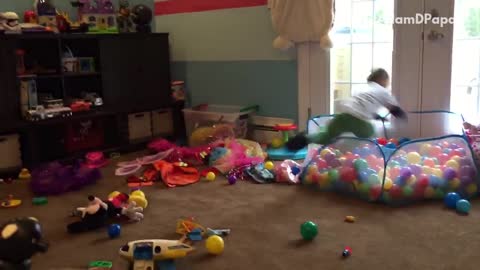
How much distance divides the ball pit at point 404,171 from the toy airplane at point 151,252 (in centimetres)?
107

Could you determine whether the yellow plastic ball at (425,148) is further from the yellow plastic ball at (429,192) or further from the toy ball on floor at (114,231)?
the toy ball on floor at (114,231)

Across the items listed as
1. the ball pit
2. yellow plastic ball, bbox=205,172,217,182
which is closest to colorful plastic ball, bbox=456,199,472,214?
the ball pit

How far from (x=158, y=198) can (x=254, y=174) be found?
0.59 m

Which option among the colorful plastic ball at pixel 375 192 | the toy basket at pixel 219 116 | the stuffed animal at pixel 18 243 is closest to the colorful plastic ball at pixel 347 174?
the colorful plastic ball at pixel 375 192

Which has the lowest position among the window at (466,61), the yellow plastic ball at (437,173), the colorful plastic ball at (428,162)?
the yellow plastic ball at (437,173)

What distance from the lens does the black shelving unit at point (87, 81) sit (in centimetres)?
311

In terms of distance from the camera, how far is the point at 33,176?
9.09ft

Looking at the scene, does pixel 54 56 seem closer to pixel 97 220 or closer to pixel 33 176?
pixel 33 176

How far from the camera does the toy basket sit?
368 centimetres

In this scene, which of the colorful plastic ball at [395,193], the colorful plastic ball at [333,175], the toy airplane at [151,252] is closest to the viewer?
the toy airplane at [151,252]

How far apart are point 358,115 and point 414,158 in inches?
16.0

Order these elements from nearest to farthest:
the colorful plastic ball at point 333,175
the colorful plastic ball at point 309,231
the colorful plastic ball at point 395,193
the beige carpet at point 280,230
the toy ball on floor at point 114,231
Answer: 1. the beige carpet at point 280,230
2. the colorful plastic ball at point 309,231
3. the toy ball on floor at point 114,231
4. the colorful plastic ball at point 395,193
5. the colorful plastic ball at point 333,175

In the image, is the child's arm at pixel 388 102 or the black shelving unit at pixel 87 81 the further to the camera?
the black shelving unit at pixel 87 81

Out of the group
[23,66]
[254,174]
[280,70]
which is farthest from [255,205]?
[23,66]
